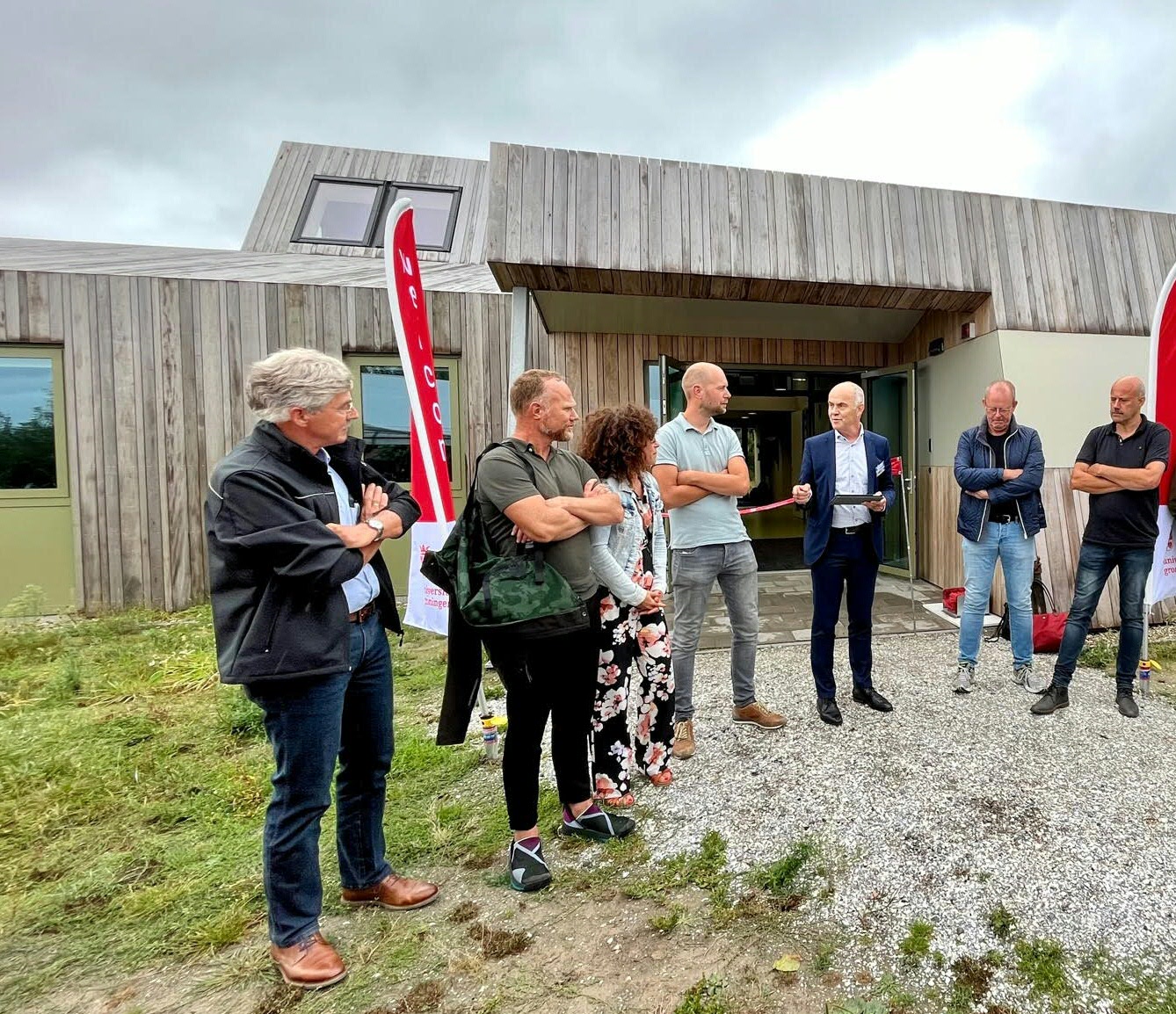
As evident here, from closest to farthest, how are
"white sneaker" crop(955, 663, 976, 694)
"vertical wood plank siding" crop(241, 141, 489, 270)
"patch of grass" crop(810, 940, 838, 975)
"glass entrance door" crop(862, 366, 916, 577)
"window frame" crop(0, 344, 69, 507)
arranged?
"patch of grass" crop(810, 940, 838, 975), "white sneaker" crop(955, 663, 976, 694), "window frame" crop(0, 344, 69, 507), "glass entrance door" crop(862, 366, 916, 577), "vertical wood plank siding" crop(241, 141, 489, 270)

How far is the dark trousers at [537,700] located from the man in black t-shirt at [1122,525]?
2762 millimetres

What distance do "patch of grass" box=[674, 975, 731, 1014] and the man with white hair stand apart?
91 cm

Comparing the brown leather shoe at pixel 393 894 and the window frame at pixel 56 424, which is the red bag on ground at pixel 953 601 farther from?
the window frame at pixel 56 424

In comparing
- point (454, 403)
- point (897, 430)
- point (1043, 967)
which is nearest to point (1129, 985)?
point (1043, 967)

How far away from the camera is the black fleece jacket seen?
4.26 ft

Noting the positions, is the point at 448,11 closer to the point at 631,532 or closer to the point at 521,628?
the point at 631,532

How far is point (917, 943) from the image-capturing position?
160 centimetres

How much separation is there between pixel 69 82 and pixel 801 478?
9496 mm

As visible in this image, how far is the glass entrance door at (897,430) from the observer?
5.91m

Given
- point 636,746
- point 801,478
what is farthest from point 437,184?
point 636,746

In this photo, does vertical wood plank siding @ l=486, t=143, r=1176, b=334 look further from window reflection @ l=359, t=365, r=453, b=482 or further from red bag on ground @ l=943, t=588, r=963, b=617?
red bag on ground @ l=943, t=588, r=963, b=617

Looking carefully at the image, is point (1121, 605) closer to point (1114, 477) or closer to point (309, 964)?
point (1114, 477)

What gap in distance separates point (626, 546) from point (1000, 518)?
2679 mm

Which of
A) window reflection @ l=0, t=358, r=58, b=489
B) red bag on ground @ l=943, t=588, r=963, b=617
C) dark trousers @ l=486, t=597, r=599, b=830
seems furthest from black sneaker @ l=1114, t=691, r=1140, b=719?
window reflection @ l=0, t=358, r=58, b=489
